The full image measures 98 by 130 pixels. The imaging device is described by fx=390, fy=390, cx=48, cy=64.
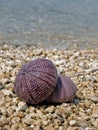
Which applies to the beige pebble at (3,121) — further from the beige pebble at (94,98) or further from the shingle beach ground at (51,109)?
the beige pebble at (94,98)

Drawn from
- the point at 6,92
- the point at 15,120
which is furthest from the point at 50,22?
the point at 15,120

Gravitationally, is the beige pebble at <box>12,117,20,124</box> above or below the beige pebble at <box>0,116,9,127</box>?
below

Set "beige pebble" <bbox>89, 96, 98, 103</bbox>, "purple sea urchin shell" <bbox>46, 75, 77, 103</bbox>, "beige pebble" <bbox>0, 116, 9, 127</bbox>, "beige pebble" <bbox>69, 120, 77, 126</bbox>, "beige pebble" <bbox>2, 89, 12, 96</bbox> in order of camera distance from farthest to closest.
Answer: "beige pebble" <bbox>89, 96, 98, 103</bbox> → "beige pebble" <bbox>2, 89, 12, 96</bbox> → "purple sea urchin shell" <bbox>46, 75, 77, 103</bbox> → "beige pebble" <bbox>69, 120, 77, 126</bbox> → "beige pebble" <bbox>0, 116, 9, 127</bbox>

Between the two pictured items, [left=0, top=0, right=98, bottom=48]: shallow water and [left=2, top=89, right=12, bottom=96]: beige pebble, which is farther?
[left=0, top=0, right=98, bottom=48]: shallow water

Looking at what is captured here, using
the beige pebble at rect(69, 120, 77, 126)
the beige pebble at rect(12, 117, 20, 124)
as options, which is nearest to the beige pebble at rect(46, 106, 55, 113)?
the beige pebble at rect(69, 120, 77, 126)

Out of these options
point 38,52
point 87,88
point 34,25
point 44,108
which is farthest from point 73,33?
point 44,108

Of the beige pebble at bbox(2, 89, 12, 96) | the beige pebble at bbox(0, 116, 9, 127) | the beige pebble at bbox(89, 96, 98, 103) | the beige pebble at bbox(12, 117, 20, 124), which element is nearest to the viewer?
the beige pebble at bbox(0, 116, 9, 127)

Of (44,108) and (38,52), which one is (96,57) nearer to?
(38,52)

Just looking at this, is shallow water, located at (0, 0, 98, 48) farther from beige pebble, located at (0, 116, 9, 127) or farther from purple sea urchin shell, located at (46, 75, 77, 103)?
beige pebble, located at (0, 116, 9, 127)
